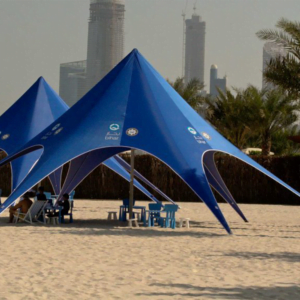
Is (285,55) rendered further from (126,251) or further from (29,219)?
(126,251)

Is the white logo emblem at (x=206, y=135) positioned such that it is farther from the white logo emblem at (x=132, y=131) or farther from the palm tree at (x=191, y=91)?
the palm tree at (x=191, y=91)

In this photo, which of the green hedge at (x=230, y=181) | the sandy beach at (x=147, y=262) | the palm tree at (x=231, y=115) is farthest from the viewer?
the palm tree at (x=231, y=115)

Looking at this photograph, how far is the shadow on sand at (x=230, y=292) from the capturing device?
9.55 metres

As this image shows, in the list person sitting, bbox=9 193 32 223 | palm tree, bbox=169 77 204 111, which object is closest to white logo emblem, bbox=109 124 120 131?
person sitting, bbox=9 193 32 223

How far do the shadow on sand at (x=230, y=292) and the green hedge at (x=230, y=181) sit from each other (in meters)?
24.0

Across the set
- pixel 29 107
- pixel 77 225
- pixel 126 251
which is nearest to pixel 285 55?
pixel 29 107

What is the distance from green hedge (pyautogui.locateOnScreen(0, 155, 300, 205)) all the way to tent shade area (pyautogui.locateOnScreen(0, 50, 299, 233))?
13.0 meters

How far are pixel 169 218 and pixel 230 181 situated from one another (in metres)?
15.2

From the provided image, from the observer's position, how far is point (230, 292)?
9.84 meters

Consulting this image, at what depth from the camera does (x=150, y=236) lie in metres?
17.1

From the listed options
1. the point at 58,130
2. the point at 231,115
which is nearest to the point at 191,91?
the point at 231,115

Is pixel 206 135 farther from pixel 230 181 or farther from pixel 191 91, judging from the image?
pixel 191 91

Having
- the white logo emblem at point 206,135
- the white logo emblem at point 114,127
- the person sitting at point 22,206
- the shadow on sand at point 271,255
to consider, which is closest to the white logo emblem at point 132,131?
the white logo emblem at point 114,127

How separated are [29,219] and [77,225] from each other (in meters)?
1.36
